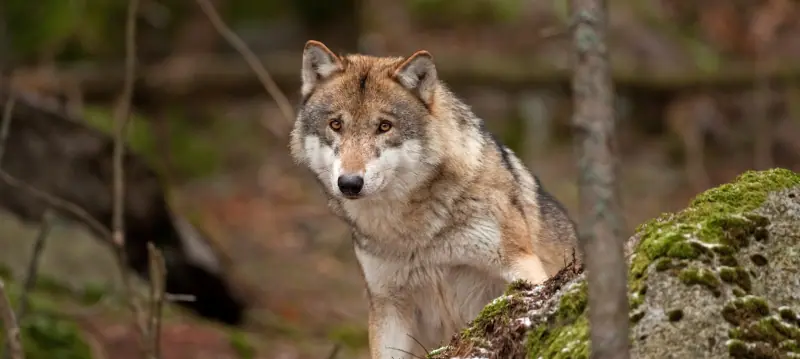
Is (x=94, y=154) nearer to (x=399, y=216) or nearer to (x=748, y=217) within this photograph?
(x=399, y=216)

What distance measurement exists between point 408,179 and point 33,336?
4372 millimetres

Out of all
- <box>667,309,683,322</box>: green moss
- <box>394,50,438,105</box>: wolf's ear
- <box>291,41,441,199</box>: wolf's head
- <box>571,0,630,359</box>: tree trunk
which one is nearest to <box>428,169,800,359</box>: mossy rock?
<box>667,309,683,322</box>: green moss

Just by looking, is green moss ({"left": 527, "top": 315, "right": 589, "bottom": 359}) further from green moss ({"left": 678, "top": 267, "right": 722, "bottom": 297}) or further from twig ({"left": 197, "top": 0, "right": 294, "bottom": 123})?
twig ({"left": 197, "top": 0, "right": 294, "bottom": 123})

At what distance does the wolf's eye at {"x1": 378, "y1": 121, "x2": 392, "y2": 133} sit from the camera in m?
6.19

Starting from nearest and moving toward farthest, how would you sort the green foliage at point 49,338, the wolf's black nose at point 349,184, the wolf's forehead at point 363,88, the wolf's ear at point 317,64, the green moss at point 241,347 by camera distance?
the wolf's black nose at point 349,184 < the wolf's forehead at point 363,88 < the wolf's ear at point 317,64 < the green foliage at point 49,338 < the green moss at point 241,347

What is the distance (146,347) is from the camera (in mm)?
6129

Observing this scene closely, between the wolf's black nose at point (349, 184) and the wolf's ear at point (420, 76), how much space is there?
86cm

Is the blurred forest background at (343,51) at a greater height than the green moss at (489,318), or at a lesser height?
greater

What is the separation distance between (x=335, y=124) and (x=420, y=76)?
611 mm

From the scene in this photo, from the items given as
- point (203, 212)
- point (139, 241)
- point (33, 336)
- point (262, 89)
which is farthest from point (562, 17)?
point (33, 336)

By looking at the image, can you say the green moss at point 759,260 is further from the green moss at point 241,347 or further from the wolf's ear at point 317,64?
the green moss at point 241,347

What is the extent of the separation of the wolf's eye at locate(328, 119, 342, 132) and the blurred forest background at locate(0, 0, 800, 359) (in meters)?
6.74

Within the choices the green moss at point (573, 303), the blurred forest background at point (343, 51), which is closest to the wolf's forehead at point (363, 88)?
the green moss at point (573, 303)

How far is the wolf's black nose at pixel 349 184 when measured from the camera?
5.79m
